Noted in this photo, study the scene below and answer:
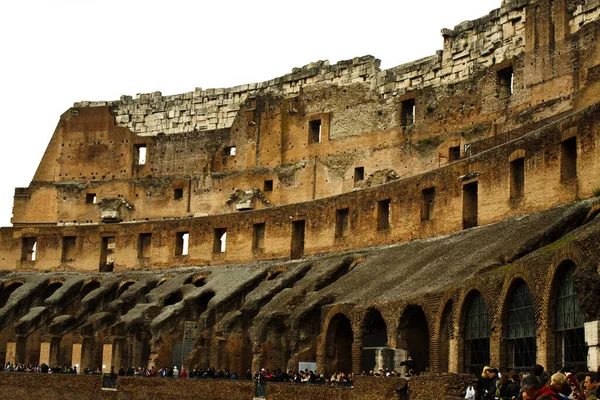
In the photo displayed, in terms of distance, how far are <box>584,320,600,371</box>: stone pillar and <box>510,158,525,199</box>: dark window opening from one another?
11.6 metres

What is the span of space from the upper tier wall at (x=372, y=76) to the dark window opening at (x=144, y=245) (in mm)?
8251

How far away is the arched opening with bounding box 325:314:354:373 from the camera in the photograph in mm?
28891

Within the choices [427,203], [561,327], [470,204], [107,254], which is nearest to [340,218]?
[427,203]

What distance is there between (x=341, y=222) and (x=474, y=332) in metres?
15.0

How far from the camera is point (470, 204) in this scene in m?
30.9

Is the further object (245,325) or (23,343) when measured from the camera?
(23,343)

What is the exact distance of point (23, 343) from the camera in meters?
41.1

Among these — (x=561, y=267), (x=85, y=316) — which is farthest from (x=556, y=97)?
(x=85, y=316)

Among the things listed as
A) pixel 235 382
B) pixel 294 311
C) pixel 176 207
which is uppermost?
pixel 176 207

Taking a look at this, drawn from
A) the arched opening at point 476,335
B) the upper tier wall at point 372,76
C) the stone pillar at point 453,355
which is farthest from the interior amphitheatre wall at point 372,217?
the upper tier wall at point 372,76

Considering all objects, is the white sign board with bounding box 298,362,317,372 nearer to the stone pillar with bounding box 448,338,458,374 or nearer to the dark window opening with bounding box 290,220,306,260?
the stone pillar with bounding box 448,338,458,374

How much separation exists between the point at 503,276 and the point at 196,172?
31001 mm

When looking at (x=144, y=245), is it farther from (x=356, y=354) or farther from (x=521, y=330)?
(x=521, y=330)

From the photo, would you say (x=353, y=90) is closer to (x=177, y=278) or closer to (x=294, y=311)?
(x=177, y=278)
